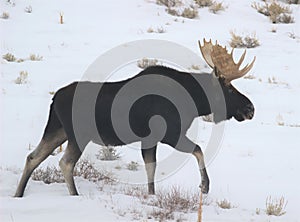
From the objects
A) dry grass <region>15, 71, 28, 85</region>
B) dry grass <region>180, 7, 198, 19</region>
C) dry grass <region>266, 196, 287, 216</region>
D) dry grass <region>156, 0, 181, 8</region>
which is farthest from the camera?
dry grass <region>156, 0, 181, 8</region>

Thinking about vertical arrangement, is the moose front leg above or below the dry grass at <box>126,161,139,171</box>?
above

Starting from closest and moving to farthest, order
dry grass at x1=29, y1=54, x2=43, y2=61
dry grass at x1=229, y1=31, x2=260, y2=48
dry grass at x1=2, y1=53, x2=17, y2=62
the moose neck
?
the moose neck
dry grass at x1=2, y1=53, x2=17, y2=62
dry grass at x1=29, y1=54, x2=43, y2=61
dry grass at x1=229, y1=31, x2=260, y2=48

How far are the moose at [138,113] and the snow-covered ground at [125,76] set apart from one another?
1.54 ft

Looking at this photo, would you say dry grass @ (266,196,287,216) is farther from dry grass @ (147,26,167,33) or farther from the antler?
dry grass @ (147,26,167,33)

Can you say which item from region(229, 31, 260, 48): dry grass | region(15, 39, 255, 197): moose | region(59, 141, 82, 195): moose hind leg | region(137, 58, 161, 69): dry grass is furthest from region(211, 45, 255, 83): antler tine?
region(229, 31, 260, 48): dry grass

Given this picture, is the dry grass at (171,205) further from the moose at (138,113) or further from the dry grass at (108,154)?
the dry grass at (108,154)

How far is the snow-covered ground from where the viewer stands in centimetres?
611

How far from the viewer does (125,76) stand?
1248 cm

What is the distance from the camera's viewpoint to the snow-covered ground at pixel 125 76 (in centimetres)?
611

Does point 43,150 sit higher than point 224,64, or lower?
lower

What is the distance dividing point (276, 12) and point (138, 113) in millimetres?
12642

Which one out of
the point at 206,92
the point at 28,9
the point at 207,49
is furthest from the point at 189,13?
the point at 206,92

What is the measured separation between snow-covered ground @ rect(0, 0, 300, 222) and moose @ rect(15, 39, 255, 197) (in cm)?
47

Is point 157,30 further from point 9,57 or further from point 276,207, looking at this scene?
point 276,207
